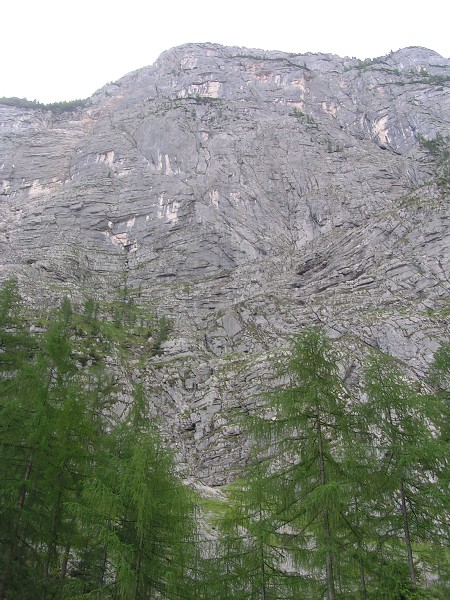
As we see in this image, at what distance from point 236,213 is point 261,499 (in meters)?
80.4

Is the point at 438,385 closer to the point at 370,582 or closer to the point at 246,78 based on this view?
the point at 370,582

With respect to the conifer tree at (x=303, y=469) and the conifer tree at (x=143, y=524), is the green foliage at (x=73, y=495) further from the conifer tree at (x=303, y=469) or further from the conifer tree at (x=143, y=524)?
the conifer tree at (x=303, y=469)

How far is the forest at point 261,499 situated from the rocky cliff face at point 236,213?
2567 cm

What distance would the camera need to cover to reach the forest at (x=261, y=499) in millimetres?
11445

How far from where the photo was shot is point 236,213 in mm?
90250

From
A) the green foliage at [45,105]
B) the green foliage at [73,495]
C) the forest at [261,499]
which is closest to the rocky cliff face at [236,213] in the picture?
the green foliage at [45,105]

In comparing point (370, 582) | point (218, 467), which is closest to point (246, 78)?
point (218, 467)

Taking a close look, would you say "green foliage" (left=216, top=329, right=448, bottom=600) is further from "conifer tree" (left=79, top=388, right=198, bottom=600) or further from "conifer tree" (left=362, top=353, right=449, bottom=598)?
"conifer tree" (left=79, top=388, right=198, bottom=600)

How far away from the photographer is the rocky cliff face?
5538cm

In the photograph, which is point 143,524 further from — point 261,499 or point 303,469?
point 303,469

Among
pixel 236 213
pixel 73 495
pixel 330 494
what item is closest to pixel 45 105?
pixel 236 213

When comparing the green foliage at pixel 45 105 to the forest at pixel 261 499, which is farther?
the green foliage at pixel 45 105

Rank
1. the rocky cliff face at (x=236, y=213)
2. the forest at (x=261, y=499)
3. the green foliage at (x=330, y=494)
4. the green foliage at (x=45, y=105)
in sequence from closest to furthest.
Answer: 1. the green foliage at (x=330, y=494)
2. the forest at (x=261, y=499)
3. the rocky cliff face at (x=236, y=213)
4. the green foliage at (x=45, y=105)

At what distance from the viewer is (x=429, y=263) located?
6319cm
